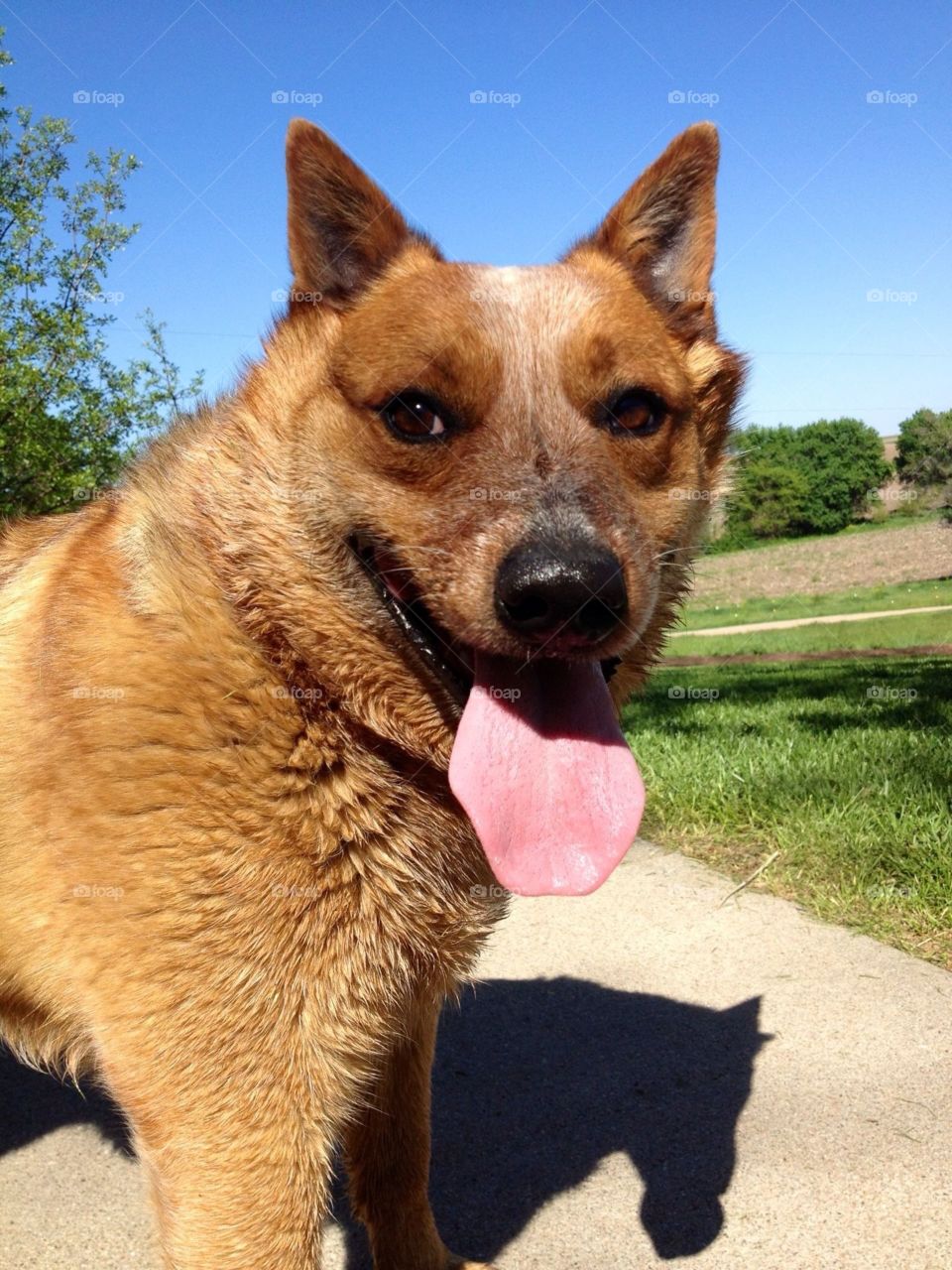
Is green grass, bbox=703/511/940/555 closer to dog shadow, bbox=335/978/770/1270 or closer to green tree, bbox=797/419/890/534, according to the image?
green tree, bbox=797/419/890/534

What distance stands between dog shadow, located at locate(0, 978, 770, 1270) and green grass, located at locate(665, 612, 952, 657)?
14.9m

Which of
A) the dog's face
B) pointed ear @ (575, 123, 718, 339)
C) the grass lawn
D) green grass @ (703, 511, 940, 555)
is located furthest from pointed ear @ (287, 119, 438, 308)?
green grass @ (703, 511, 940, 555)

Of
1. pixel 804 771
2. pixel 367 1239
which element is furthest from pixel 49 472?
pixel 367 1239

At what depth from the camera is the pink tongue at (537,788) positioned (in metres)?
2.22

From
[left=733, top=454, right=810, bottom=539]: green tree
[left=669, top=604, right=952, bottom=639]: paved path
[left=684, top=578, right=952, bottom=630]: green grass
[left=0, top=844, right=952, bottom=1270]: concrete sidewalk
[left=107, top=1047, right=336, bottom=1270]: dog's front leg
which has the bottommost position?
[left=684, top=578, right=952, bottom=630]: green grass

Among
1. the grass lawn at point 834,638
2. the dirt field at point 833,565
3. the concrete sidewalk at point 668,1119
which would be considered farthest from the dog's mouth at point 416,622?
the dirt field at point 833,565

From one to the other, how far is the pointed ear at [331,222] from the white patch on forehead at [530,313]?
0.31 m

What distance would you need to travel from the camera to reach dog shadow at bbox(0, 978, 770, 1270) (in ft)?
9.51

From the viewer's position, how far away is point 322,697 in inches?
91.0

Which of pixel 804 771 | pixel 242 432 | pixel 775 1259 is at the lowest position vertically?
pixel 804 771

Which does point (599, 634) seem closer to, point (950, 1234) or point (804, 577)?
point (950, 1234)

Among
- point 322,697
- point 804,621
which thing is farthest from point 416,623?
point 804,621

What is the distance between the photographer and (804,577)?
103 ft

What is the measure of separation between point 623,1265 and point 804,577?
3083 cm
